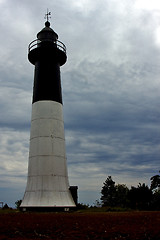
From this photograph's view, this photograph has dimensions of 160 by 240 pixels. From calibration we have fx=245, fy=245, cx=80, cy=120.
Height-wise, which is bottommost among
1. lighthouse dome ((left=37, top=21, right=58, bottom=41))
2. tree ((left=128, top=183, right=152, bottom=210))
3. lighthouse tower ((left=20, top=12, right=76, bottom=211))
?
tree ((left=128, top=183, right=152, bottom=210))

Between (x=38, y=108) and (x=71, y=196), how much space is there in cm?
865

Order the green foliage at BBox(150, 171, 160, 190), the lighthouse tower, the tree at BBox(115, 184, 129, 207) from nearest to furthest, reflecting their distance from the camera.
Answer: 1. the lighthouse tower
2. the green foliage at BBox(150, 171, 160, 190)
3. the tree at BBox(115, 184, 129, 207)

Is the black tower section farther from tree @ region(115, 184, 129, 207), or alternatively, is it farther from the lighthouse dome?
tree @ region(115, 184, 129, 207)

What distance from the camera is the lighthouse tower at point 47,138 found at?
20594mm

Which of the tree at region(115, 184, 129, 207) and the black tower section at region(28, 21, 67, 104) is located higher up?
the black tower section at region(28, 21, 67, 104)

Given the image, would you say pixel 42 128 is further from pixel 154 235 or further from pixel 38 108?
pixel 154 235

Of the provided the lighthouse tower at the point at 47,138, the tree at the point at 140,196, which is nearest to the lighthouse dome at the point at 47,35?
the lighthouse tower at the point at 47,138

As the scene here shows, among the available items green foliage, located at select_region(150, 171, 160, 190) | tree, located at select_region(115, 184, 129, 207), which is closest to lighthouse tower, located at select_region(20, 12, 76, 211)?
green foliage, located at select_region(150, 171, 160, 190)

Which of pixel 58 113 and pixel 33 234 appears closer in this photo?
pixel 33 234

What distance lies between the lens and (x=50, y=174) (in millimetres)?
21281

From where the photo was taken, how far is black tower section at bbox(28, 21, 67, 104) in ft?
76.3

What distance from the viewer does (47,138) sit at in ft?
72.7

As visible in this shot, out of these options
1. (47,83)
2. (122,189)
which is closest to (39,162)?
(47,83)

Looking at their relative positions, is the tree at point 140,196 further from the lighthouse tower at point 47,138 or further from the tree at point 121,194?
the tree at point 121,194
